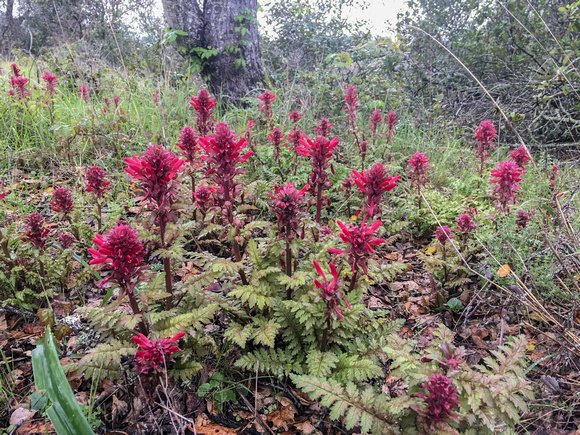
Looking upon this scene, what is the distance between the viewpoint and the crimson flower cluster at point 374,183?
78.7 inches

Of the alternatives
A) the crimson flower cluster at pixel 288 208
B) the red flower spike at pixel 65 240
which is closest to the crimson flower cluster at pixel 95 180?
the red flower spike at pixel 65 240

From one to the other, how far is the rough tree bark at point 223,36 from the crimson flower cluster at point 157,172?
5.08 m

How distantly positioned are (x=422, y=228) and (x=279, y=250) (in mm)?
2162

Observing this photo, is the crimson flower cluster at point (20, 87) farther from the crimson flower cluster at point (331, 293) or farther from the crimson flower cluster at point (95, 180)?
the crimson flower cluster at point (331, 293)

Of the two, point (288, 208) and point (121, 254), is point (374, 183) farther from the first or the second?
point (121, 254)

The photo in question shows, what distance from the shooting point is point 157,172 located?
1584mm

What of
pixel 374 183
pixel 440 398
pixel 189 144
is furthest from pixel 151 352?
pixel 189 144

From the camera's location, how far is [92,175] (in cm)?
255

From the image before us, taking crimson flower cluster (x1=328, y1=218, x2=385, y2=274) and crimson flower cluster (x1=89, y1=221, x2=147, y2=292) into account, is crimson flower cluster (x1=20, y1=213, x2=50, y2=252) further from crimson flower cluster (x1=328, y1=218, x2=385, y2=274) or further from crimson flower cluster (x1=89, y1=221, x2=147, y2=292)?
crimson flower cluster (x1=328, y1=218, x2=385, y2=274)

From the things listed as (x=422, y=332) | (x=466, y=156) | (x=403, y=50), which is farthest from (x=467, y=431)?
(x=403, y=50)

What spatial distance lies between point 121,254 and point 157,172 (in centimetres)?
41

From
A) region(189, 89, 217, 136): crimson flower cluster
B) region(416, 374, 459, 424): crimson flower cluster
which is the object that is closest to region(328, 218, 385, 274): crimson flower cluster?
region(416, 374, 459, 424): crimson flower cluster

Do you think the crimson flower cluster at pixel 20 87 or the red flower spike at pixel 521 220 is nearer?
the red flower spike at pixel 521 220

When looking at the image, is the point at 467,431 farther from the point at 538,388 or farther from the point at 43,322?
the point at 43,322
